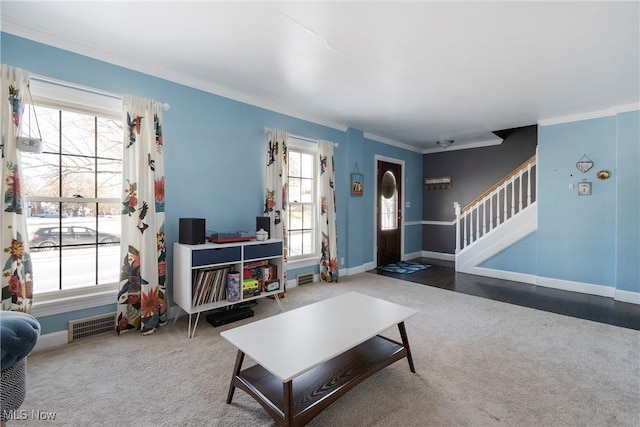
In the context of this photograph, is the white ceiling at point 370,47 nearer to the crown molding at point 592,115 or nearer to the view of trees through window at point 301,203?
the crown molding at point 592,115

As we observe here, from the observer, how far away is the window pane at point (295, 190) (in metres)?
4.32

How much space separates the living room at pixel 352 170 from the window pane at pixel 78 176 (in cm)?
63

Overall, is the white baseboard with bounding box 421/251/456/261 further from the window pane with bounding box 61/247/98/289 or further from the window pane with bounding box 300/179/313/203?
the window pane with bounding box 61/247/98/289

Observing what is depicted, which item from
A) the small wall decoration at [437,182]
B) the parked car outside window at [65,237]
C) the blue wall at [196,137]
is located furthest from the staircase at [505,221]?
the parked car outside window at [65,237]

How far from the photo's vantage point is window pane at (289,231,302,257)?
431cm

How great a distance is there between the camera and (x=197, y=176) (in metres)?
3.21

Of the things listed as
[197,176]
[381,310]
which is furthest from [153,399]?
[197,176]

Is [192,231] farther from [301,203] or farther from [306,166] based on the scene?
[306,166]

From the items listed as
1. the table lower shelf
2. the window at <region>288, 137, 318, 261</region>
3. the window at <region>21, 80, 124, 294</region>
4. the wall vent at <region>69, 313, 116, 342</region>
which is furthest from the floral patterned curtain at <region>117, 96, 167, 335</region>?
the window at <region>288, 137, 318, 261</region>

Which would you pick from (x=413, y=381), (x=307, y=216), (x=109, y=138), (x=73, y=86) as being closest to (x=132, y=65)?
(x=73, y=86)

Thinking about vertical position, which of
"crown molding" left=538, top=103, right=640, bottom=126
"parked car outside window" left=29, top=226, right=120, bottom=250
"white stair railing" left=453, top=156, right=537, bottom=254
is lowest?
"parked car outside window" left=29, top=226, right=120, bottom=250

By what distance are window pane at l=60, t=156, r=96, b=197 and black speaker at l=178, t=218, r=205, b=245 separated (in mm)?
829

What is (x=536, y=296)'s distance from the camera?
395 cm

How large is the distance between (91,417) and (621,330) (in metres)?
4.45
